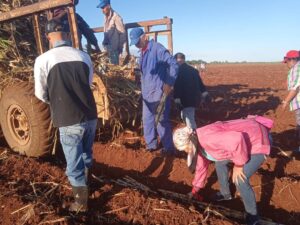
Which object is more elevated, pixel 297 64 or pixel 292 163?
pixel 297 64

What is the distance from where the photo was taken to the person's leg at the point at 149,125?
538cm

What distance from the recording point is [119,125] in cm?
555

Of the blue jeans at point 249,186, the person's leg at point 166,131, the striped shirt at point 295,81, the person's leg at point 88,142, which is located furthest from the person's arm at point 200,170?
the striped shirt at point 295,81

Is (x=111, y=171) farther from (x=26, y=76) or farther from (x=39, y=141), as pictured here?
(x=26, y=76)

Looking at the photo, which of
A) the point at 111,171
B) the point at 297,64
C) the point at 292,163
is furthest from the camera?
the point at 297,64

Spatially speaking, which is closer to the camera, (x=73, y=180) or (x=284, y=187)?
(x=73, y=180)

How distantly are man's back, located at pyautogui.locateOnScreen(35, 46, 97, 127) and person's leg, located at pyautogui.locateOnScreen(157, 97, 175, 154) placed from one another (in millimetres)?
2295

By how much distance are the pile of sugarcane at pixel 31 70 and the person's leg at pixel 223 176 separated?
1.82 metres

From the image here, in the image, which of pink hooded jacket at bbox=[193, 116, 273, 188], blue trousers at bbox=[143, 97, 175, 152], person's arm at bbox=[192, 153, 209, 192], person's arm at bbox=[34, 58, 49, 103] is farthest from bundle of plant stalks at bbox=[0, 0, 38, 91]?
pink hooded jacket at bbox=[193, 116, 273, 188]

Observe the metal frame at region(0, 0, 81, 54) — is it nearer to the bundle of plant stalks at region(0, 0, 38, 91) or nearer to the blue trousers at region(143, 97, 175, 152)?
the bundle of plant stalks at region(0, 0, 38, 91)

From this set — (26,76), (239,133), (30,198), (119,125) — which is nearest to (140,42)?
(119,125)

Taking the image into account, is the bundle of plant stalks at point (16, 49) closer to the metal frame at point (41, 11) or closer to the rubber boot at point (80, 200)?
the metal frame at point (41, 11)

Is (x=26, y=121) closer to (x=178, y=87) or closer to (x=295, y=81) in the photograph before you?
(x=178, y=87)

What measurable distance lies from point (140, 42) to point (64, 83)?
7.66 feet
